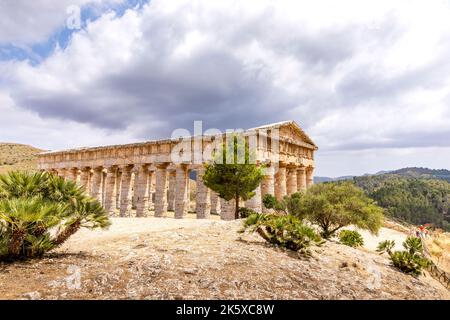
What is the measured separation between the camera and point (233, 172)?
814 inches

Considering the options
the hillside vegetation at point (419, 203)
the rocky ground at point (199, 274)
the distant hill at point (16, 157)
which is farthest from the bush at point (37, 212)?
the hillside vegetation at point (419, 203)

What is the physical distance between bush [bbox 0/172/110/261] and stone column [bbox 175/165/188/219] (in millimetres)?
20608

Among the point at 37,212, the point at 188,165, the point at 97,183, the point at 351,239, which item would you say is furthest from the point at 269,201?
the point at 97,183

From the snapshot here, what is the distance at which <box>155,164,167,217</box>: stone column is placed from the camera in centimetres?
3164

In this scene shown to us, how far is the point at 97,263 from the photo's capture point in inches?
328

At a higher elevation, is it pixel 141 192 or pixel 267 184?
pixel 267 184

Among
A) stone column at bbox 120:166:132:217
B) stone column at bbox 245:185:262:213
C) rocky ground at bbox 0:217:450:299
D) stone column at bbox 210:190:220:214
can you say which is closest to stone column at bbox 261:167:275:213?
stone column at bbox 245:185:262:213

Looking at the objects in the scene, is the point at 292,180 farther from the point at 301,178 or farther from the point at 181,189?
the point at 181,189

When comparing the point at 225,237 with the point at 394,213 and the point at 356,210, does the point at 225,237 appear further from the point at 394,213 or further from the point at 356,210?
the point at 394,213

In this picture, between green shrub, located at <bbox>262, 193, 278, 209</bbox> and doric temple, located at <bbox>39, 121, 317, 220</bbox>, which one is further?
doric temple, located at <bbox>39, 121, 317, 220</bbox>

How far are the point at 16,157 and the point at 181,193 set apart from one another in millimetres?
81304

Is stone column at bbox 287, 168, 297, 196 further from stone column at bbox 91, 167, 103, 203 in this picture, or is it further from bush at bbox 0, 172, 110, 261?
bush at bbox 0, 172, 110, 261
